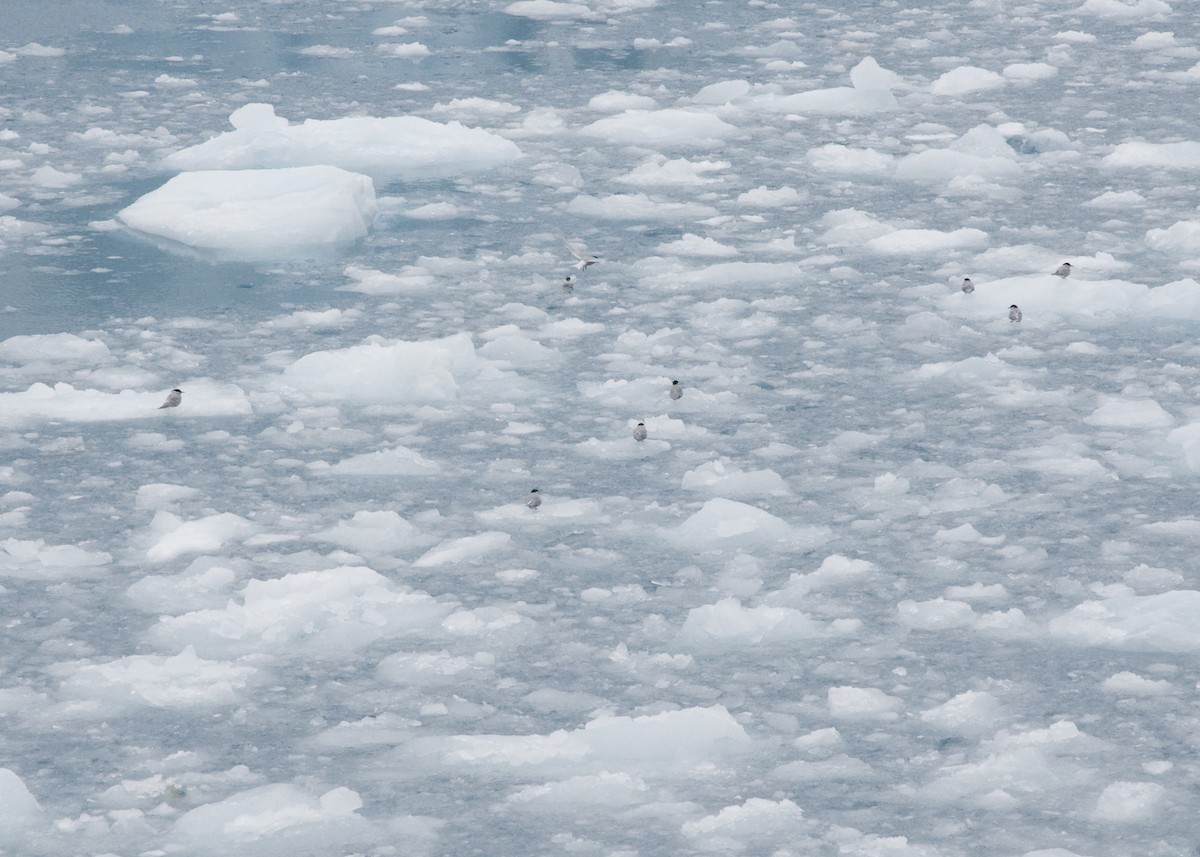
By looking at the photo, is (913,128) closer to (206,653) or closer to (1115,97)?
(1115,97)

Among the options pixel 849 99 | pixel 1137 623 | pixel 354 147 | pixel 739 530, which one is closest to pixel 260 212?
pixel 354 147

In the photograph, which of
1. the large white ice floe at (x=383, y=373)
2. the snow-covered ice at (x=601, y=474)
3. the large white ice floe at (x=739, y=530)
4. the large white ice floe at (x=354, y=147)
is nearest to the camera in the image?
the snow-covered ice at (x=601, y=474)

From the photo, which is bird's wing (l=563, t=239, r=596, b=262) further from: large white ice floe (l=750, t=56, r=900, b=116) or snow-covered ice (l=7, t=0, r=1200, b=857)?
large white ice floe (l=750, t=56, r=900, b=116)

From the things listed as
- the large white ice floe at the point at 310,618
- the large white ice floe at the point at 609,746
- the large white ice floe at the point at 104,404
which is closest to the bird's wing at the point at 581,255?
the large white ice floe at the point at 104,404

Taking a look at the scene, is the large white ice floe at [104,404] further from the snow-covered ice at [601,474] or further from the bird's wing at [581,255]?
the bird's wing at [581,255]

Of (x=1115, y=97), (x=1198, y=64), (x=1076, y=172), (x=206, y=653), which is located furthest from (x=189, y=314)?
(x=1198, y=64)

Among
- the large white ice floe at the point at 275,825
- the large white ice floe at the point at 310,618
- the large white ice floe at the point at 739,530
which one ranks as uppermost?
the large white ice floe at the point at 739,530

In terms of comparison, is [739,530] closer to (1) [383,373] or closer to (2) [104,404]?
(1) [383,373]

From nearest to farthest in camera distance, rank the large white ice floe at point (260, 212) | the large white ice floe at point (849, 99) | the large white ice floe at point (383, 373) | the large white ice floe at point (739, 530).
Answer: the large white ice floe at point (739, 530)
the large white ice floe at point (383, 373)
the large white ice floe at point (260, 212)
the large white ice floe at point (849, 99)
